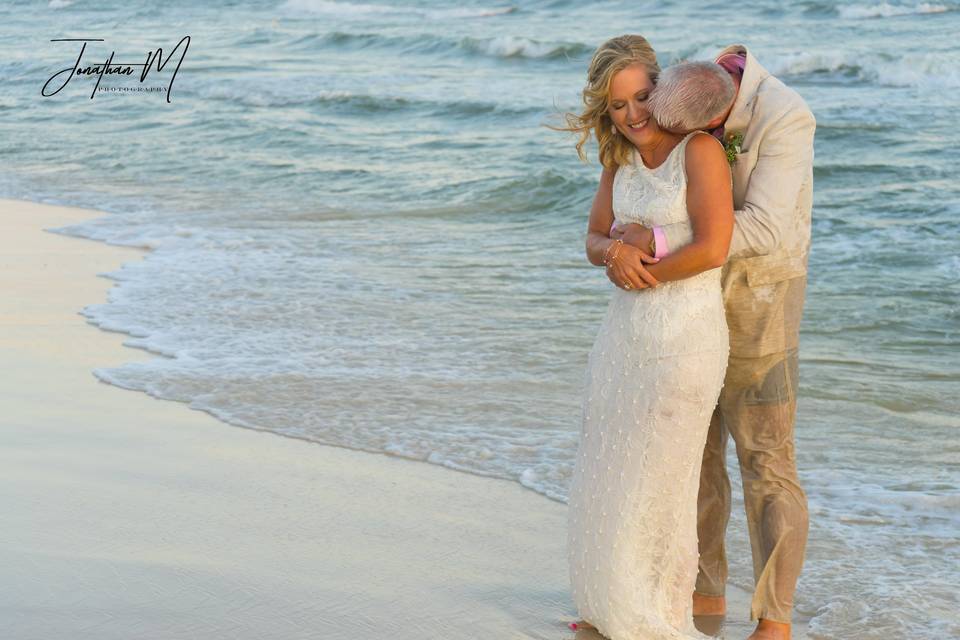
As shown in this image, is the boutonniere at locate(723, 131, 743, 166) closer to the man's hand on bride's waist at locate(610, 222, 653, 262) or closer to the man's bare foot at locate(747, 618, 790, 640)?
the man's hand on bride's waist at locate(610, 222, 653, 262)

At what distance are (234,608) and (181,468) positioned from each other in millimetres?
1260

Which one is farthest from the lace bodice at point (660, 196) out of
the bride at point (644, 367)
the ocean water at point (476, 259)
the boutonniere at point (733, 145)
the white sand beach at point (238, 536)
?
the ocean water at point (476, 259)

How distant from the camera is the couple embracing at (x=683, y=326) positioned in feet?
10.4

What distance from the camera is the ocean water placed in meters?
4.96

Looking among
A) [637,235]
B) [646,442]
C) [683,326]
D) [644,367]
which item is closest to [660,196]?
[637,235]

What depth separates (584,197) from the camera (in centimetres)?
1149

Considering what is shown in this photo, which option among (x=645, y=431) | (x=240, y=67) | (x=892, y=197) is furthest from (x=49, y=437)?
(x=240, y=67)

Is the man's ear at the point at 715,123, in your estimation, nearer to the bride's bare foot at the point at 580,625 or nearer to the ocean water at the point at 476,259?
the bride's bare foot at the point at 580,625

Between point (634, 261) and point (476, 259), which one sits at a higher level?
point (634, 261)

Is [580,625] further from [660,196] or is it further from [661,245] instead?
[660,196]

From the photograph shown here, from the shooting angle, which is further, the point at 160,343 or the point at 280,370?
the point at 160,343

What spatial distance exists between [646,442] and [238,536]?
5.08 ft

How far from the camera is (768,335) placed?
11.1 ft

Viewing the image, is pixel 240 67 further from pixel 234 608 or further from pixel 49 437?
pixel 234 608
